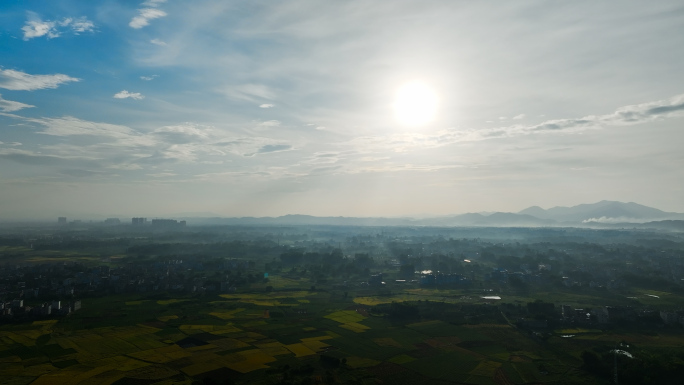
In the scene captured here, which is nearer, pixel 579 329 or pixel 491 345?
pixel 491 345

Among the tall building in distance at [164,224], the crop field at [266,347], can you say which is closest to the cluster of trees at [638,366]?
the crop field at [266,347]

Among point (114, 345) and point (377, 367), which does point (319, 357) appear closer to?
point (377, 367)

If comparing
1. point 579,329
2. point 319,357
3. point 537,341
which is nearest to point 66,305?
point 319,357

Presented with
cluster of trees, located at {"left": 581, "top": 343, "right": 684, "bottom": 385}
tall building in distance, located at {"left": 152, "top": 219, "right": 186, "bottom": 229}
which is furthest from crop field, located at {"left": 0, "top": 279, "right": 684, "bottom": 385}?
tall building in distance, located at {"left": 152, "top": 219, "right": 186, "bottom": 229}

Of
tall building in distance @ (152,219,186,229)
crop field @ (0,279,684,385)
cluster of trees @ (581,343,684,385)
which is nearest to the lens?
cluster of trees @ (581,343,684,385)

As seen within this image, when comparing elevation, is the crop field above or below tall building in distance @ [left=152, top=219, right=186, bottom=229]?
below

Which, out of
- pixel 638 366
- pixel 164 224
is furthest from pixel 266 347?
pixel 164 224

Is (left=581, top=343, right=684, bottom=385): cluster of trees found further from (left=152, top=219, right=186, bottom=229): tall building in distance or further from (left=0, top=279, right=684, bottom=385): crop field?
(left=152, top=219, right=186, bottom=229): tall building in distance

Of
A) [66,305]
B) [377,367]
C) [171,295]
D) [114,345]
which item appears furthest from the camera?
[171,295]

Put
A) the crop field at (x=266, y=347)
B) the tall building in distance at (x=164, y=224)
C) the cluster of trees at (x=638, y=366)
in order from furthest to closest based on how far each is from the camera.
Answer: the tall building in distance at (x=164, y=224)
the crop field at (x=266, y=347)
the cluster of trees at (x=638, y=366)

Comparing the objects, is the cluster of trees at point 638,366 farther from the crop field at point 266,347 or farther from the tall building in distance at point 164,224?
→ the tall building in distance at point 164,224

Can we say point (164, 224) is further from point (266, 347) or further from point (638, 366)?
point (638, 366)
